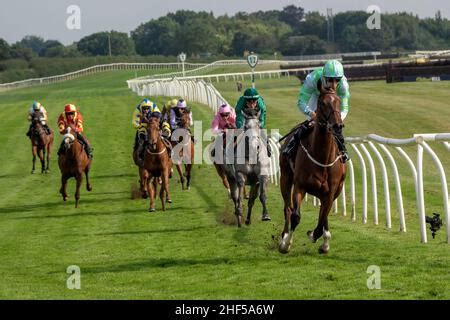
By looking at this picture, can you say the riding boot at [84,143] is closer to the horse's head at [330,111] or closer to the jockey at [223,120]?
the jockey at [223,120]

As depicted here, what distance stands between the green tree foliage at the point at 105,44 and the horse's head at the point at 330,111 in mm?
146825

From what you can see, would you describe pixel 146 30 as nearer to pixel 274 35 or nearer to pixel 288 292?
pixel 274 35

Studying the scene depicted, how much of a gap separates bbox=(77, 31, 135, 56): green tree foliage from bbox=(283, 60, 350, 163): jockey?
478 feet

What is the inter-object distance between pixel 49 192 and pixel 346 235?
35.6 feet

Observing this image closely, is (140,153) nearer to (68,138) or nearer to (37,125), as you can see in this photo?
(68,138)

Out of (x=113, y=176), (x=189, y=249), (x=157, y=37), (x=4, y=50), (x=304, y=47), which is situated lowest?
(x=113, y=176)

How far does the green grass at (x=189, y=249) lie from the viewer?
884cm

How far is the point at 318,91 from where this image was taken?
11.0 meters

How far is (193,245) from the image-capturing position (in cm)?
1233

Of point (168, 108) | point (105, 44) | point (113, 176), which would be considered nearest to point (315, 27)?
point (105, 44)

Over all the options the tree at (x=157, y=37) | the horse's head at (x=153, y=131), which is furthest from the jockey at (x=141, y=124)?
the tree at (x=157, y=37)

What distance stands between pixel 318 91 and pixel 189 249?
2.61 metres

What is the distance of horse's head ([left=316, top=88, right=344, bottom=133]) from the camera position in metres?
9.76
